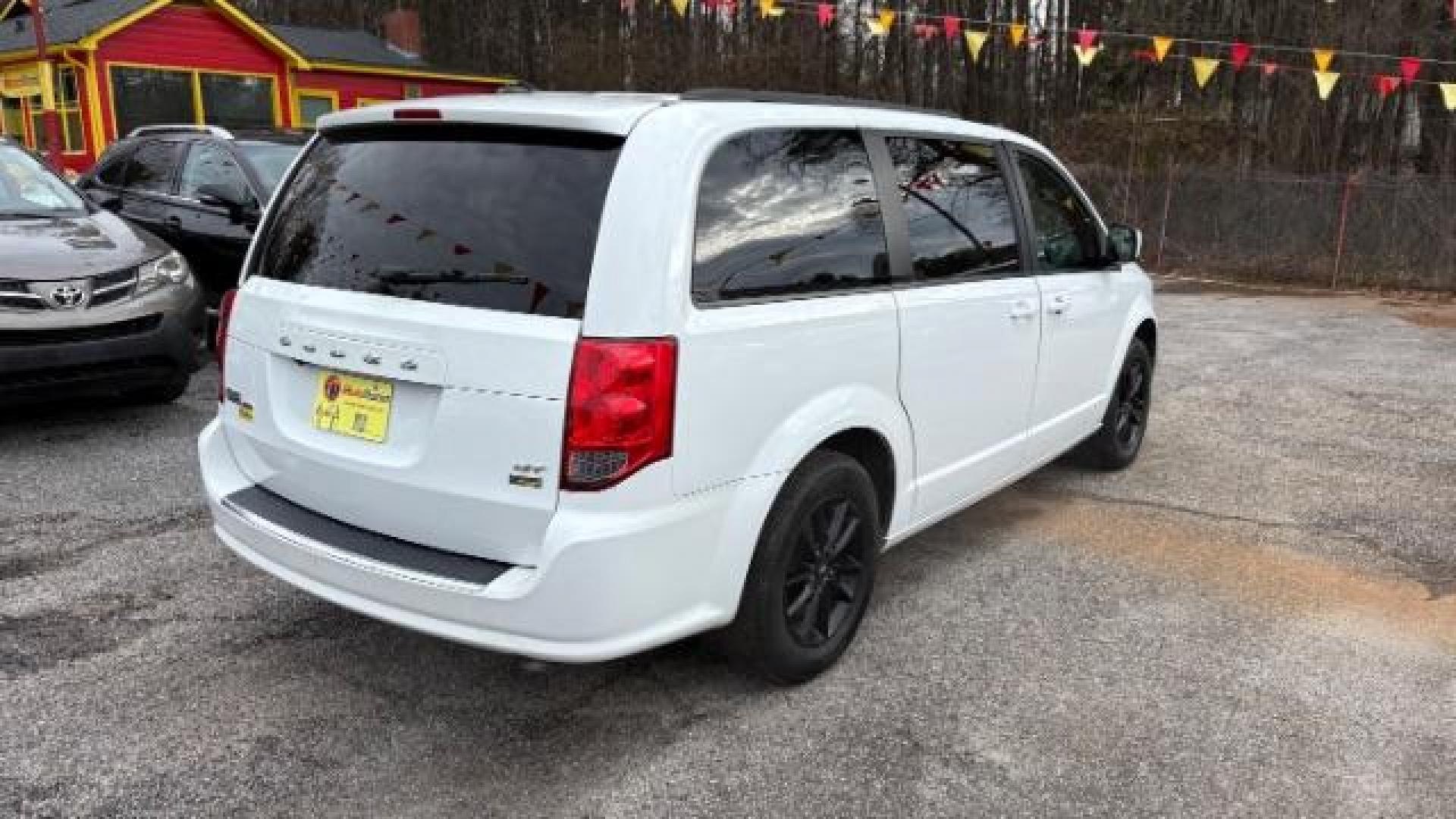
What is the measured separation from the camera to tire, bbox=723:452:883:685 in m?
3.21

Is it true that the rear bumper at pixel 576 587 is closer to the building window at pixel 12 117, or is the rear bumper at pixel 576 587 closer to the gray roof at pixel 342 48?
the building window at pixel 12 117

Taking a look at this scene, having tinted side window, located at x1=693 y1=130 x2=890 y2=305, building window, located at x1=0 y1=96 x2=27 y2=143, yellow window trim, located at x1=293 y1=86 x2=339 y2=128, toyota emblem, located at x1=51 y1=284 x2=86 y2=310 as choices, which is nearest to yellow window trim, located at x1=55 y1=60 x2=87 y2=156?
building window, located at x1=0 y1=96 x2=27 y2=143

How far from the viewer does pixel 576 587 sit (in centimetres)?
272

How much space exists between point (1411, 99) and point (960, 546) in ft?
69.2

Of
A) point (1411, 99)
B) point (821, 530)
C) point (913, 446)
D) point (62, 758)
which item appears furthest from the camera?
point (1411, 99)

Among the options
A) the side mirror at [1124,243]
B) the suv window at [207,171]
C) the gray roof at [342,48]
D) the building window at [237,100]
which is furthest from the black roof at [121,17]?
the side mirror at [1124,243]

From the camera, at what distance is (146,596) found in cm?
402

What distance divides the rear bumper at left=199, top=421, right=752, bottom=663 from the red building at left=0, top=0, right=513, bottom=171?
2052cm

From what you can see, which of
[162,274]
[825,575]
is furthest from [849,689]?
[162,274]

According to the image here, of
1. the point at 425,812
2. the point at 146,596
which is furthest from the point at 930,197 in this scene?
the point at 146,596

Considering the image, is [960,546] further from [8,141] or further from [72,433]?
[8,141]

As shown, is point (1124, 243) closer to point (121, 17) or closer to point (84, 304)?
point (84, 304)

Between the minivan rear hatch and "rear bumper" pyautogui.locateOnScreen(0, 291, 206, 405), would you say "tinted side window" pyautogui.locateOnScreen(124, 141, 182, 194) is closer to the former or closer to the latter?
"rear bumper" pyautogui.locateOnScreen(0, 291, 206, 405)

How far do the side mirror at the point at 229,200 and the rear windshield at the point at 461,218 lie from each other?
15.7 feet
